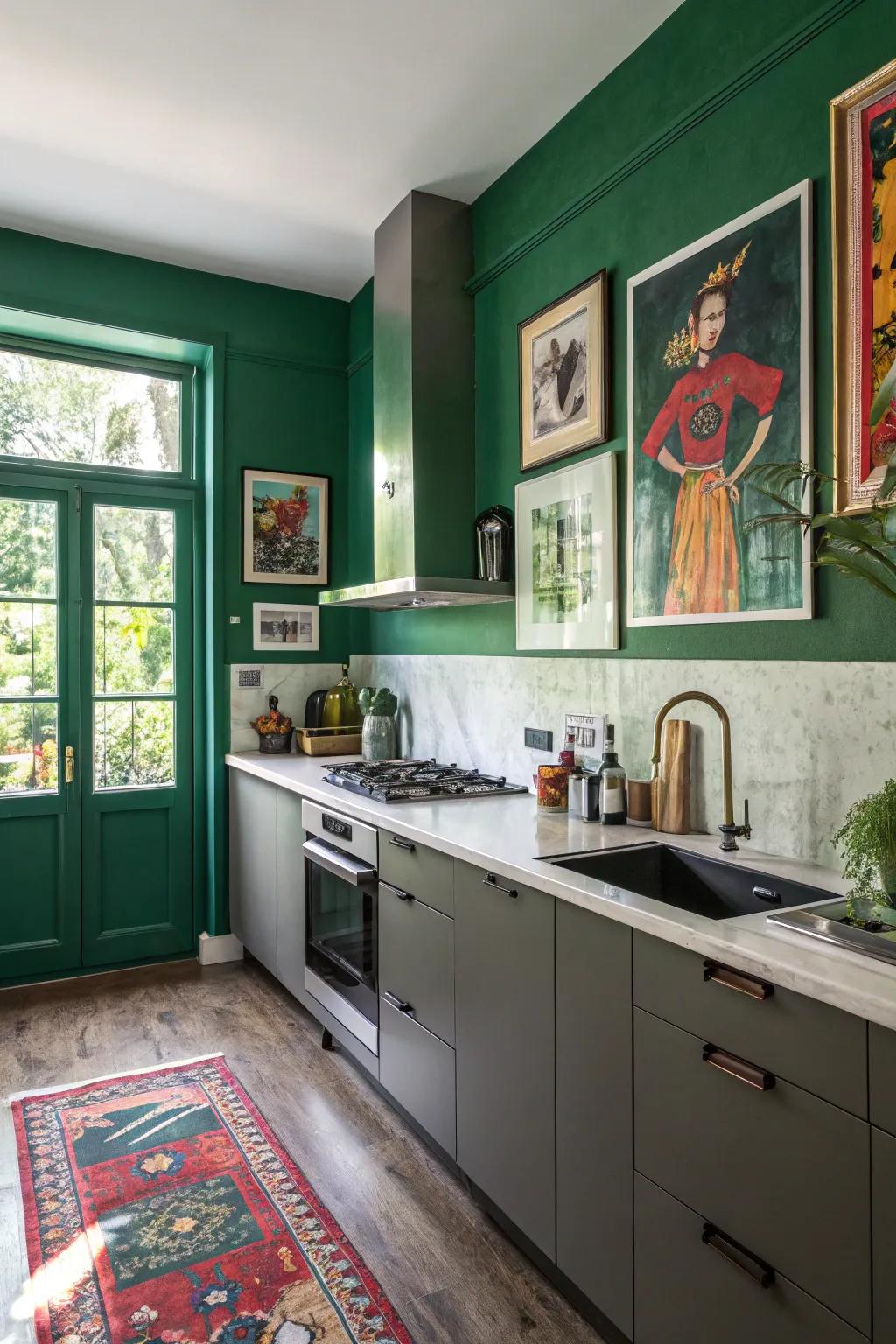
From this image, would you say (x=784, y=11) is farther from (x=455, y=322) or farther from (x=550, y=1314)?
(x=550, y=1314)

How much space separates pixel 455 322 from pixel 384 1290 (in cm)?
301

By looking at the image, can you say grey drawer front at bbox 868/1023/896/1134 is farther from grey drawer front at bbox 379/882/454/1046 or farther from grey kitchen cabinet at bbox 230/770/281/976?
grey kitchen cabinet at bbox 230/770/281/976

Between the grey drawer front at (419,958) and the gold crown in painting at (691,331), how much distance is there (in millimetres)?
1572

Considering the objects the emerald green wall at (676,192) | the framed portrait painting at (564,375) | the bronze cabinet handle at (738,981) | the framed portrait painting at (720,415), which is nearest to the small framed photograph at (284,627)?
the emerald green wall at (676,192)

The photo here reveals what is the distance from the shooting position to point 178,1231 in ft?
6.76

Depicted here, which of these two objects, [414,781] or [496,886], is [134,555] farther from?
[496,886]

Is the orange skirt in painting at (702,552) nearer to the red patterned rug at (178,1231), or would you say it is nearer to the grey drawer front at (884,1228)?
the grey drawer front at (884,1228)

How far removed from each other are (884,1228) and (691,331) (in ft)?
6.47

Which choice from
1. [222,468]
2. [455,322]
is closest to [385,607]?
[222,468]

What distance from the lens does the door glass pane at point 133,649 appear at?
152 inches

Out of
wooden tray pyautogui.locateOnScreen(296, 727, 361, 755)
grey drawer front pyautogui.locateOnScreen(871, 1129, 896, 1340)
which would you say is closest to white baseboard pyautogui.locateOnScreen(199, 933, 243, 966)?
wooden tray pyautogui.locateOnScreen(296, 727, 361, 755)

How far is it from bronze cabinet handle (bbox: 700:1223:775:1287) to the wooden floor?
563mm

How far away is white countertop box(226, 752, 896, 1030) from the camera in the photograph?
1.20m

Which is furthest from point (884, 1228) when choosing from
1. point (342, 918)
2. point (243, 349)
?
point (243, 349)
